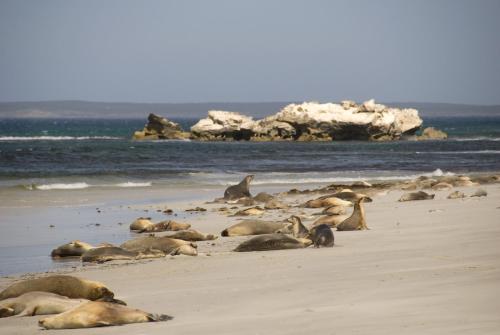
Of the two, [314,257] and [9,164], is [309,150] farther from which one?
[314,257]

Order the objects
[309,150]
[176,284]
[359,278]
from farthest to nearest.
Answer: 1. [309,150]
2. [176,284]
3. [359,278]

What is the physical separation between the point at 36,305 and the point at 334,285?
8.80 feet

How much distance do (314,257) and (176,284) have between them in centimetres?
212

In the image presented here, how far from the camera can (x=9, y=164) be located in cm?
3897

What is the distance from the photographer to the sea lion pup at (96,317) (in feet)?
22.8

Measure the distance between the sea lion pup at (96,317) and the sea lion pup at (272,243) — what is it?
5.15 meters

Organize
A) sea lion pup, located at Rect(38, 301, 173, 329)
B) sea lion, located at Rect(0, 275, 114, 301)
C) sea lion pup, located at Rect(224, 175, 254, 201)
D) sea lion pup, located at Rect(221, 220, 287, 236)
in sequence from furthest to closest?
sea lion pup, located at Rect(224, 175, 254, 201) → sea lion pup, located at Rect(221, 220, 287, 236) → sea lion, located at Rect(0, 275, 114, 301) → sea lion pup, located at Rect(38, 301, 173, 329)

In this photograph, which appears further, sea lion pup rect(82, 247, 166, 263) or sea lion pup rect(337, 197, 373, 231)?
sea lion pup rect(337, 197, 373, 231)

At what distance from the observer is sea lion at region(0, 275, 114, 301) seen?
27.2 feet

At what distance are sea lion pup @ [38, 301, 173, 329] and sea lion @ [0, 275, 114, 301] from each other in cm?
104

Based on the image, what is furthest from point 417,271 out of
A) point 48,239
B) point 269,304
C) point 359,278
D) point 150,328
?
point 48,239

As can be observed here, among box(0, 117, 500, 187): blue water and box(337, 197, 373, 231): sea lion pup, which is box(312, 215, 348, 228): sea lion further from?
box(0, 117, 500, 187): blue water

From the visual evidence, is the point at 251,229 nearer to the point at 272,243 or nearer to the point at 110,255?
the point at 272,243

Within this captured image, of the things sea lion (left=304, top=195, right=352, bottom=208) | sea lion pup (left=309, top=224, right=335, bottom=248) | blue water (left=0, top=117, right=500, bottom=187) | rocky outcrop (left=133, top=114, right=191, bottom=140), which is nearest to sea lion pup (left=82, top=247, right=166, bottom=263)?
sea lion pup (left=309, top=224, right=335, bottom=248)
